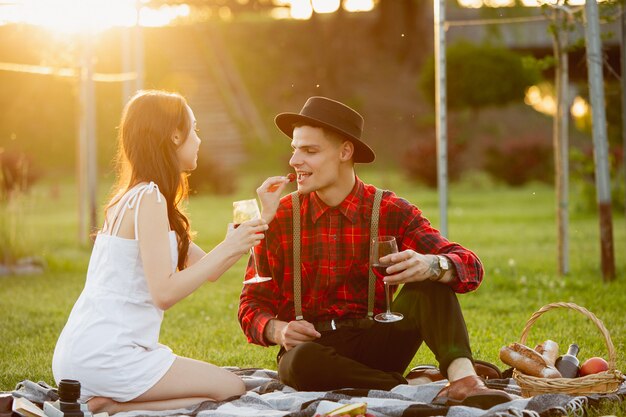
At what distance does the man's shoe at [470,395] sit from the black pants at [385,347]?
0.34 feet

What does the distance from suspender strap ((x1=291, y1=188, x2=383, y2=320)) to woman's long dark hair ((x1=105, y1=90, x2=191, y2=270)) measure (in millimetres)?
610

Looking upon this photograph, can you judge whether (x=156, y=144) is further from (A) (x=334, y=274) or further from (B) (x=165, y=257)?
(A) (x=334, y=274)

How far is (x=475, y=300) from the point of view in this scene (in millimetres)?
8398

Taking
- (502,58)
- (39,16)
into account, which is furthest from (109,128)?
(39,16)

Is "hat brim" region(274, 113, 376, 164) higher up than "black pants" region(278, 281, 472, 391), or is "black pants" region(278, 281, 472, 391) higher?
"hat brim" region(274, 113, 376, 164)

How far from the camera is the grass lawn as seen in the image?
633 centimetres

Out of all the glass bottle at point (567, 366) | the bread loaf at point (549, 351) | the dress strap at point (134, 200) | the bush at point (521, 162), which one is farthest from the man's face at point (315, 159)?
the bush at point (521, 162)

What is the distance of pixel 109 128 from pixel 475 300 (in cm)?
1932

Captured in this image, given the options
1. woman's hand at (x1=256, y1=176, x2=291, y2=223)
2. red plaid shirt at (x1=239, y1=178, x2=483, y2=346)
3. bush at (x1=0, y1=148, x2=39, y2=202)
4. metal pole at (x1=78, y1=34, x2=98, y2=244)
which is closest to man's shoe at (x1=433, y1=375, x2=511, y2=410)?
red plaid shirt at (x1=239, y1=178, x2=483, y2=346)

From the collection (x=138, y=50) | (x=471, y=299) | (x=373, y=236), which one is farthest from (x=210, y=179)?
(x=373, y=236)

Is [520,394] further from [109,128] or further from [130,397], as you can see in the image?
[109,128]

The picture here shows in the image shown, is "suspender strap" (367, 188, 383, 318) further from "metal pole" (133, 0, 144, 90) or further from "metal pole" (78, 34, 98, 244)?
"metal pole" (78, 34, 98, 244)

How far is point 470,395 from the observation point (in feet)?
13.8

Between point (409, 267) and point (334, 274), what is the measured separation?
0.58m
